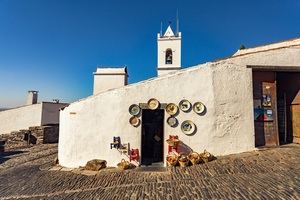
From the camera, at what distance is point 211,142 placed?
9.32 metres

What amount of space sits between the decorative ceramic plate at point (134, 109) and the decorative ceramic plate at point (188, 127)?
1.91 metres

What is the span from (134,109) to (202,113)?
111 inches

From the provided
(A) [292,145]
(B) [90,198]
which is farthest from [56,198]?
(A) [292,145]

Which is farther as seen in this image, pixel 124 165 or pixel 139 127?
pixel 139 127

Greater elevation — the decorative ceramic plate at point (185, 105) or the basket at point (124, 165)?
the decorative ceramic plate at point (185, 105)

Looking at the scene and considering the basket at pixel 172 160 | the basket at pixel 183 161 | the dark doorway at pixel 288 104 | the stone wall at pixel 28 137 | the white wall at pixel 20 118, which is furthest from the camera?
the white wall at pixel 20 118

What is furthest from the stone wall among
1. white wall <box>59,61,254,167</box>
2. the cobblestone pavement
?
white wall <box>59,61,254,167</box>

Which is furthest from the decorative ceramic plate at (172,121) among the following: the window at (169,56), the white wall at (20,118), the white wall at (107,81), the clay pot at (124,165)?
the white wall at (20,118)

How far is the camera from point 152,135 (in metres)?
10.6

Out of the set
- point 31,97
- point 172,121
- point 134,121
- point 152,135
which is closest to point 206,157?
point 172,121

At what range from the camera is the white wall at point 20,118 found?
69.9 feet

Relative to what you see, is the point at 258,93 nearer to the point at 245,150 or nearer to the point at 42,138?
the point at 245,150

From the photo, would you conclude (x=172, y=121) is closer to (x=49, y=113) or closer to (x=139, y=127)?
(x=139, y=127)

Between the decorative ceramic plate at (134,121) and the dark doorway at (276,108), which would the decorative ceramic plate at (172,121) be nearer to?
the decorative ceramic plate at (134,121)
